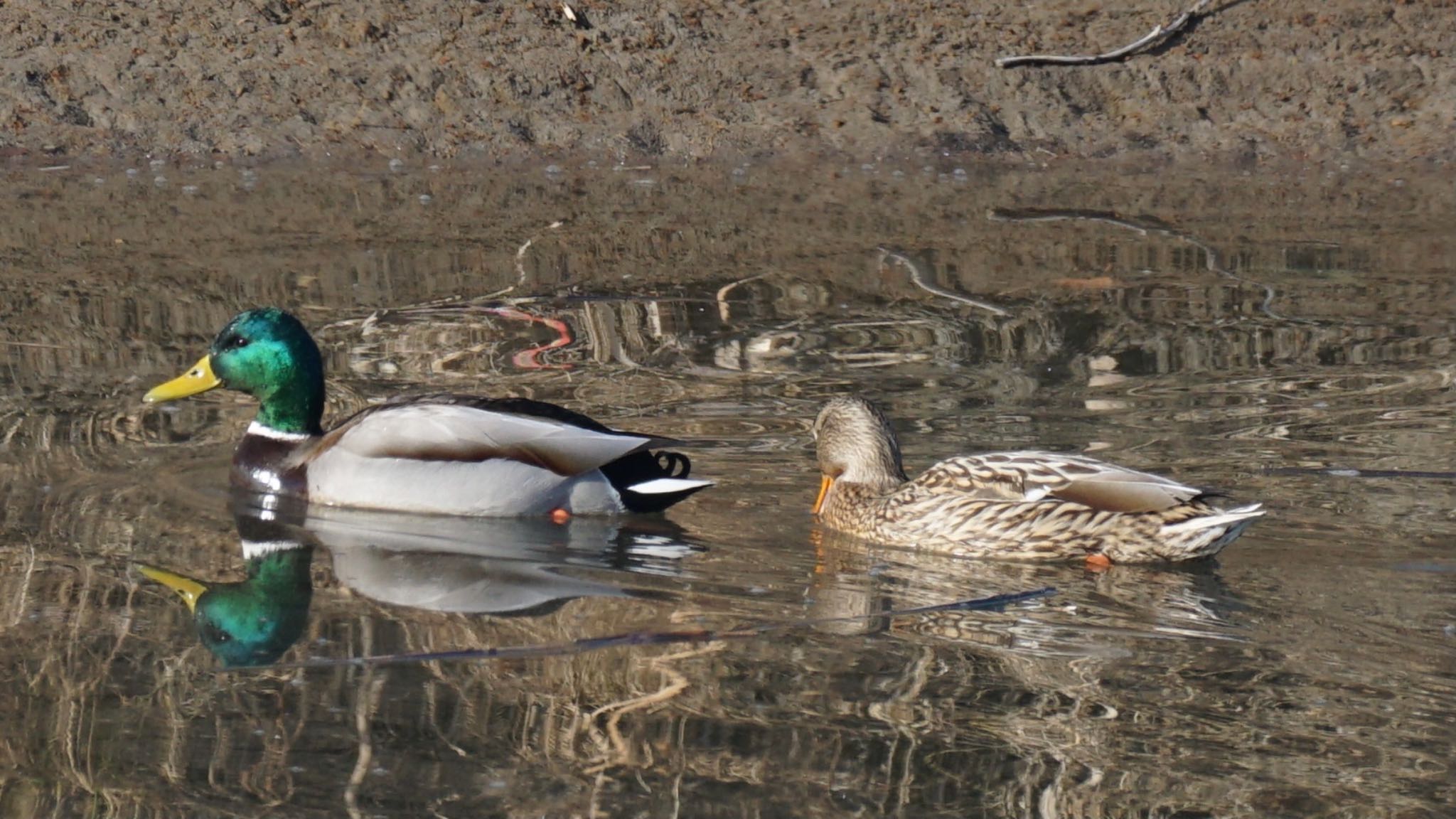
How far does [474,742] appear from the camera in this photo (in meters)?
5.22

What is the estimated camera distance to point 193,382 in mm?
8477

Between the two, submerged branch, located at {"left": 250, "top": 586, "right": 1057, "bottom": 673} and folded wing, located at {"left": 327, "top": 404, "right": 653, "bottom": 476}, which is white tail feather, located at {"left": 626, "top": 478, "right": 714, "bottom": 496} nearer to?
folded wing, located at {"left": 327, "top": 404, "right": 653, "bottom": 476}

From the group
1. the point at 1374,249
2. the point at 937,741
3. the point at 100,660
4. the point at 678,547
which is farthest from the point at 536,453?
the point at 1374,249

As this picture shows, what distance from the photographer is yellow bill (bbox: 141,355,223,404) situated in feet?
27.7

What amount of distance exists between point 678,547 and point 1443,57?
10.1 m

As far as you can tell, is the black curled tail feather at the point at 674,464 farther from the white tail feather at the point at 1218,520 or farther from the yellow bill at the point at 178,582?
the yellow bill at the point at 178,582

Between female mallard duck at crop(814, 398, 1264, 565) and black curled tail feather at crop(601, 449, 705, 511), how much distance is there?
0.57 meters

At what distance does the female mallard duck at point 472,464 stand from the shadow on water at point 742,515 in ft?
0.45

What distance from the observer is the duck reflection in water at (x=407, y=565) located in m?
6.32

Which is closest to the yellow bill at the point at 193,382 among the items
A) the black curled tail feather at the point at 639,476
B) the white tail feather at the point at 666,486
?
the black curled tail feather at the point at 639,476

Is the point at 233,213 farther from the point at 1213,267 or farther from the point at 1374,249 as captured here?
the point at 1374,249

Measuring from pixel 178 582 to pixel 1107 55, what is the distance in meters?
10.1

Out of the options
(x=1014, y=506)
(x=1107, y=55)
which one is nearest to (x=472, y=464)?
(x=1014, y=506)

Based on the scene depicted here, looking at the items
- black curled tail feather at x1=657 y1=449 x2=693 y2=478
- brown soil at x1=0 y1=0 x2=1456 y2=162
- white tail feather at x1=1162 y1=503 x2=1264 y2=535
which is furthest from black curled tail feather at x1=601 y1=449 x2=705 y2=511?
brown soil at x1=0 y1=0 x2=1456 y2=162
